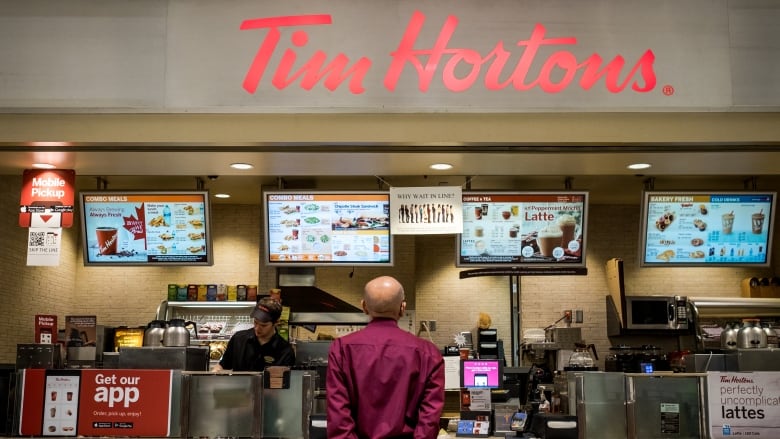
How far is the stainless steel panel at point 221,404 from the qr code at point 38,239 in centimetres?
195

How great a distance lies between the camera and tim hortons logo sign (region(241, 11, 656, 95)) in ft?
18.0

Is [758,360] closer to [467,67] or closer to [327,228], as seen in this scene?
[467,67]

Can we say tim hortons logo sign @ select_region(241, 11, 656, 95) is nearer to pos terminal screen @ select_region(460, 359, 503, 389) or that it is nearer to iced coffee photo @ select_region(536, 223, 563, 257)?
iced coffee photo @ select_region(536, 223, 563, 257)

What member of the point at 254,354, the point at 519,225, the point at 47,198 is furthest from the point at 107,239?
the point at 519,225

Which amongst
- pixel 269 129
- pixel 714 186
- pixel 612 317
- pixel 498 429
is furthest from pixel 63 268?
pixel 714 186

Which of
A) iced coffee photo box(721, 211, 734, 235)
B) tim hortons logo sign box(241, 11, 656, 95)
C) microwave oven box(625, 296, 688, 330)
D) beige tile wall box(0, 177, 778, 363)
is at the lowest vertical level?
microwave oven box(625, 296, 688, 330)

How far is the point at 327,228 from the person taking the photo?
6.79 metres

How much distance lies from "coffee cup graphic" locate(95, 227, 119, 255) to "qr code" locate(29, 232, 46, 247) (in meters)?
0.68

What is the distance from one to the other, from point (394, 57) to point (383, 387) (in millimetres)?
2743

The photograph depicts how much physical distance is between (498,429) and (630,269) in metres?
6.15

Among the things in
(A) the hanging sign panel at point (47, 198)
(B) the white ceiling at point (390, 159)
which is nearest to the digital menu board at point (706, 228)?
(B) the white ceiling at point (390, 159)

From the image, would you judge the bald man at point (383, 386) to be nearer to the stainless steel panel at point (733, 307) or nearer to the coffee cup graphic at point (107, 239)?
the coffee cup graphic at point (107, 239)

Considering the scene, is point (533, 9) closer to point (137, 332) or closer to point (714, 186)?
point (714, 186)

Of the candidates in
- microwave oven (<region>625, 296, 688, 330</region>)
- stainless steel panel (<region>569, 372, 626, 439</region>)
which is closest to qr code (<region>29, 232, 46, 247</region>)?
stainless steel panel (<region>569, 372, 626, 439</region>)
